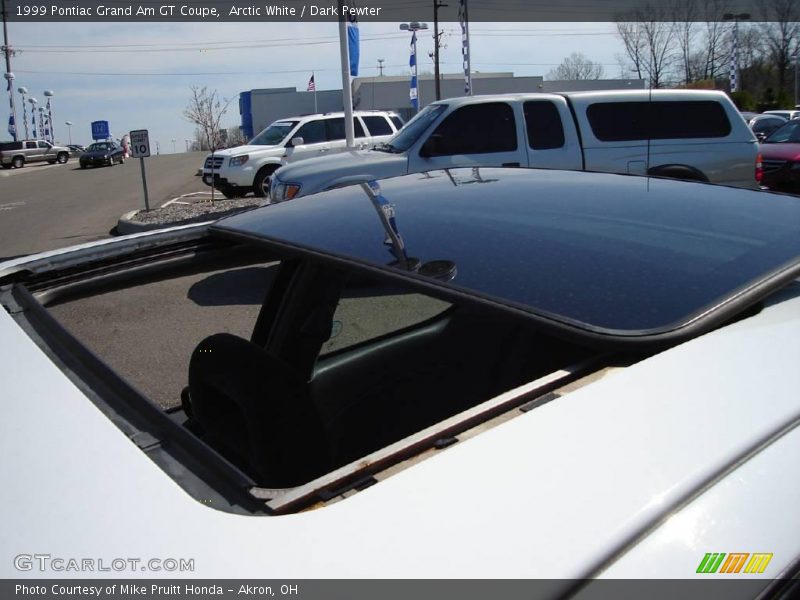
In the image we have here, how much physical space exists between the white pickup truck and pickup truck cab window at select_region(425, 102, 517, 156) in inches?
0.5

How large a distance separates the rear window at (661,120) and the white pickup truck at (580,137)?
12 millimetres

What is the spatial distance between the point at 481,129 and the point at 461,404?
695 cm

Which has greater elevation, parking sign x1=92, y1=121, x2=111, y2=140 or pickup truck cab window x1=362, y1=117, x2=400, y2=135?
parking sign x1=92, y1=121, x2=111, y2=140

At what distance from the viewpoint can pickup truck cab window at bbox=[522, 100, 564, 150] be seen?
29.9 feet

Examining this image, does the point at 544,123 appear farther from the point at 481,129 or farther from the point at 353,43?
the point at 353,43

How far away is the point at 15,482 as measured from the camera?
1151mm

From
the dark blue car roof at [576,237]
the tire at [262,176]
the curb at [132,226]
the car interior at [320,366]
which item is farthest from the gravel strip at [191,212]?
the dark blue car roof at [576,237]

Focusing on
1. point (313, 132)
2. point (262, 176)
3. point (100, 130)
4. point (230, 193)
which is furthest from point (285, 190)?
point (100, 130)

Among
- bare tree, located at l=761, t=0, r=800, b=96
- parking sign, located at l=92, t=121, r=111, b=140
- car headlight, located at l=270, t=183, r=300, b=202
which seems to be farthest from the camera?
parking sign, located at l=92, t=121, r=111, b=140

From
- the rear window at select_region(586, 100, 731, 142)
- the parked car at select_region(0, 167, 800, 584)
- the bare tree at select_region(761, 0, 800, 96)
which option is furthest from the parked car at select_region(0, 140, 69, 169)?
the parked car at select_region(0, 167, 800, 584)

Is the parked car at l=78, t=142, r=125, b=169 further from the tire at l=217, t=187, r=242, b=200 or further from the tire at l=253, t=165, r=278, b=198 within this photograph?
the tire at l=253, t=165, r=278, b=198

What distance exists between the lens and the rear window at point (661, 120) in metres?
9.24

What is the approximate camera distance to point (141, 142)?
14.9 metres

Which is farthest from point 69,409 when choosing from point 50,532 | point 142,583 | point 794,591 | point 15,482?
point 794,591
